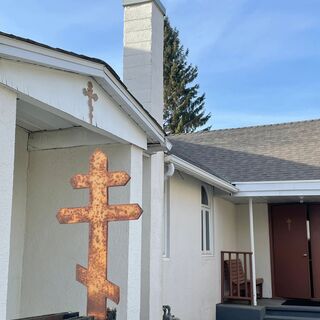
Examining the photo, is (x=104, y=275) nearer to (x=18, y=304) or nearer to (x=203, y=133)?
(x=18, y=304)

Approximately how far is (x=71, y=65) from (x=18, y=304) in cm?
283

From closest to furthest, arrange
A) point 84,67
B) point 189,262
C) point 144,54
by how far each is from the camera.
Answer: point 84,67, point 144,54, point 189,262

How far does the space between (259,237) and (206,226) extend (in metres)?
2.46

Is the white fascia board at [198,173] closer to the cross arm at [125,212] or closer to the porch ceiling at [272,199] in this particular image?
the porch ceiling at [272,199]

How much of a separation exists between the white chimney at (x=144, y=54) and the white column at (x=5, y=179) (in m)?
3.35

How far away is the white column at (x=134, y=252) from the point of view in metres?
5.03

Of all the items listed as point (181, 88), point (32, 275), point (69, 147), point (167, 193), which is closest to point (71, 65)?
point (69, 147)

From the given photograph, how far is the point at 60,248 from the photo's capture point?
5.37 metres

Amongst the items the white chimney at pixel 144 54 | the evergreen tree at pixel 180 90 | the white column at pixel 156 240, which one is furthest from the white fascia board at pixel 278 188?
the evergreen tree at pixel 180 90

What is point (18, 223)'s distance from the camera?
18.0 ft

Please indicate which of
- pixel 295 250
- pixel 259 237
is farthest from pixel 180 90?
pixel 295 250

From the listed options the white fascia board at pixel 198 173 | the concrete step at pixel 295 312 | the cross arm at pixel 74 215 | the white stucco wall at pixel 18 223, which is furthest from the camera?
the concrete step at pixel 295 312

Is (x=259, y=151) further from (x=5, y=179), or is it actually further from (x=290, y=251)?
(x=5, y=179)

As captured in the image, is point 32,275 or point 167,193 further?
point 167,193
